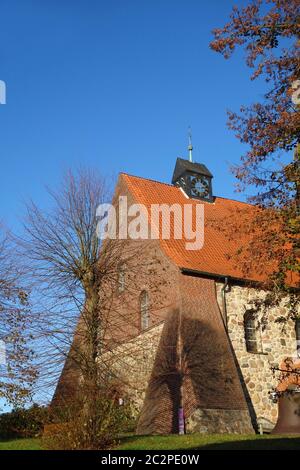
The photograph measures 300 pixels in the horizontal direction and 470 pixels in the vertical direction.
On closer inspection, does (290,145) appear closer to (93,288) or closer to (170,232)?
(93,288)

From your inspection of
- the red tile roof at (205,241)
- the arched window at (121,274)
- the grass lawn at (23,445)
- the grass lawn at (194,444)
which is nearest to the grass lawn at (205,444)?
the grass lawn at (194,444)

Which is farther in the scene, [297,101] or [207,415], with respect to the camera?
[207,415]

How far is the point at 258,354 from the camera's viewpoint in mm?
19984

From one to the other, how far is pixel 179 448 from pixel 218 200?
17.8m

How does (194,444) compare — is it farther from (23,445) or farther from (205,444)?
(23,445)

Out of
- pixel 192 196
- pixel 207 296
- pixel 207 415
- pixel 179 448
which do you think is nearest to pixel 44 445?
pixel 179 448

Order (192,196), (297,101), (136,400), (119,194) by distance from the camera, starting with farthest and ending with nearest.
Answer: (192,196) → (119,194) → (136,400) → (297,101)

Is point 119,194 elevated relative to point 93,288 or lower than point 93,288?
elevated

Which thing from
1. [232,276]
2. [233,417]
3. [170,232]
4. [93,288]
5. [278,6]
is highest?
[278,6]

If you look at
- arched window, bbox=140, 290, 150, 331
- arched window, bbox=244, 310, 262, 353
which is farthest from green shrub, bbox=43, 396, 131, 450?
arched window, bbox=244, 310, 262, 353

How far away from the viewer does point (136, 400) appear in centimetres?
1881

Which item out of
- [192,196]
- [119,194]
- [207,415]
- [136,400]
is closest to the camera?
[207,415]

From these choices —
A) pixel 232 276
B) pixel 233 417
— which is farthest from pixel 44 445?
pixel 232 276

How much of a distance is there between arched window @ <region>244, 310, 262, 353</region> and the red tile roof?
1.57 meters
